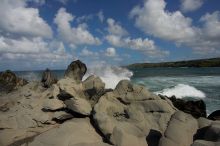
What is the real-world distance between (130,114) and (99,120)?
1.17 metres

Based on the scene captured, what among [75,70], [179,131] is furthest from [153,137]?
[75,70]

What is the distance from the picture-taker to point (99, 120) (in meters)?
10.9

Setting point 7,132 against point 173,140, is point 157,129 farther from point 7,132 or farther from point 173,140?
point 7,132

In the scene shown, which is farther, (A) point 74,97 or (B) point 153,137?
(A) point 74,97

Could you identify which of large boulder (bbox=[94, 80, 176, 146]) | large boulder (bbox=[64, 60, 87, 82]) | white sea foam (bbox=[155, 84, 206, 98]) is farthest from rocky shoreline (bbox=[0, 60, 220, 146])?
white sea foam (bbox=[155, 84, 206, 98])

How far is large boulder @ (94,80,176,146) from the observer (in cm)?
1016

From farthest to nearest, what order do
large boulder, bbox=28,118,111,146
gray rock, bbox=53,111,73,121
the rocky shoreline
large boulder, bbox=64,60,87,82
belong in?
large boulder, bbox=64,60,87,82 → gray rock, bbox=53,111,73,121 → large boulder, bbox=28,118,111,146 → the rocky shoreline

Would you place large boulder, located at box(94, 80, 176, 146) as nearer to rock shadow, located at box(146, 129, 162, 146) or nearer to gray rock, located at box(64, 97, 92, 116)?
rock shadow, located at box(146, 129, 162, 146)

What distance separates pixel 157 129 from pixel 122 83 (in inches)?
107

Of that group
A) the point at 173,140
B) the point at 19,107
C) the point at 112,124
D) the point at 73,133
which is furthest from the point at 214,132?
the point at 19,107

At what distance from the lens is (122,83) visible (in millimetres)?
12734

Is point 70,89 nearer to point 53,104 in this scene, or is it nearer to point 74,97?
point 74,97

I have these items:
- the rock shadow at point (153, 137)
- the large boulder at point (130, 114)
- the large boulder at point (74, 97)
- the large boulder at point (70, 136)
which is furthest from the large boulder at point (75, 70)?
the rock shadow at point (153, 137)

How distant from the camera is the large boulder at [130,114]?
10.2 m
